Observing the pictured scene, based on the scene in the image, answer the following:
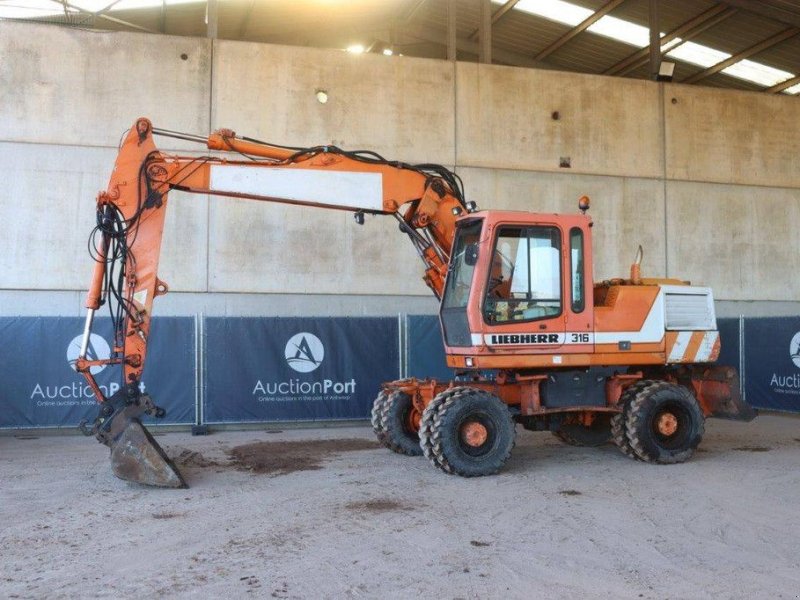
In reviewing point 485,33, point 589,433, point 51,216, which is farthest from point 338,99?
point 589,433

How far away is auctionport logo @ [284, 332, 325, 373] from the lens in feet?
40.8

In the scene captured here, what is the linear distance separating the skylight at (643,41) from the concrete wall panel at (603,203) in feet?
19.8

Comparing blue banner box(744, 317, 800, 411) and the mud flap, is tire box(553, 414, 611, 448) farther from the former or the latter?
the mud flap

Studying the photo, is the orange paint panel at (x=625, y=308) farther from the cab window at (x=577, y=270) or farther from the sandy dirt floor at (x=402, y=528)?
the sandy dirt floor at (x=402, y=528)

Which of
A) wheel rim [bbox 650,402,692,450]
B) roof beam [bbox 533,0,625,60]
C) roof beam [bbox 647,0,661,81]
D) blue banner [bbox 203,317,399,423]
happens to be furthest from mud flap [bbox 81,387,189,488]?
roof beam [bbox 533,0,625,60]

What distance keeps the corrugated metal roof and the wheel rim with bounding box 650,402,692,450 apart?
39.6 feet

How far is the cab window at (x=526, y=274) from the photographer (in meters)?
8.53

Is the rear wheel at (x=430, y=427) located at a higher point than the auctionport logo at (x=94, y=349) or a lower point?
lower

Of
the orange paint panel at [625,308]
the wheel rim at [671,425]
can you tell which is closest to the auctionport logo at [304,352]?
the orange paint panel at [625,308]

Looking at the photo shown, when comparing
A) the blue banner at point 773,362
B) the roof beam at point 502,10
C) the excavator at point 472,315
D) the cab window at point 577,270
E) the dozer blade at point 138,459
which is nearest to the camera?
the dozer blade at point 138,459

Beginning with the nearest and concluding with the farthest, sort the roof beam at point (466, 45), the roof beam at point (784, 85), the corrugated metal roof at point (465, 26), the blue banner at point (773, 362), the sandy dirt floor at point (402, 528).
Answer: the sandy dirt floor at point (402, 528)
the blue banner at point (773, 362)
the corrugated metal roof at point (465, 26)
the roof beam at point (466, 45)
the roof beam at point (784, 85)

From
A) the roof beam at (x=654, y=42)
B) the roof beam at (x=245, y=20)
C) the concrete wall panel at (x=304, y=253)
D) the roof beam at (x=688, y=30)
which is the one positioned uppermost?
the roof beam at (x=245, y=20)

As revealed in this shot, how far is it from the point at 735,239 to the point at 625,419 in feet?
28.3

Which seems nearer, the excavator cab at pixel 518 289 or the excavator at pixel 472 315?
the excavator at pixel 472 315
